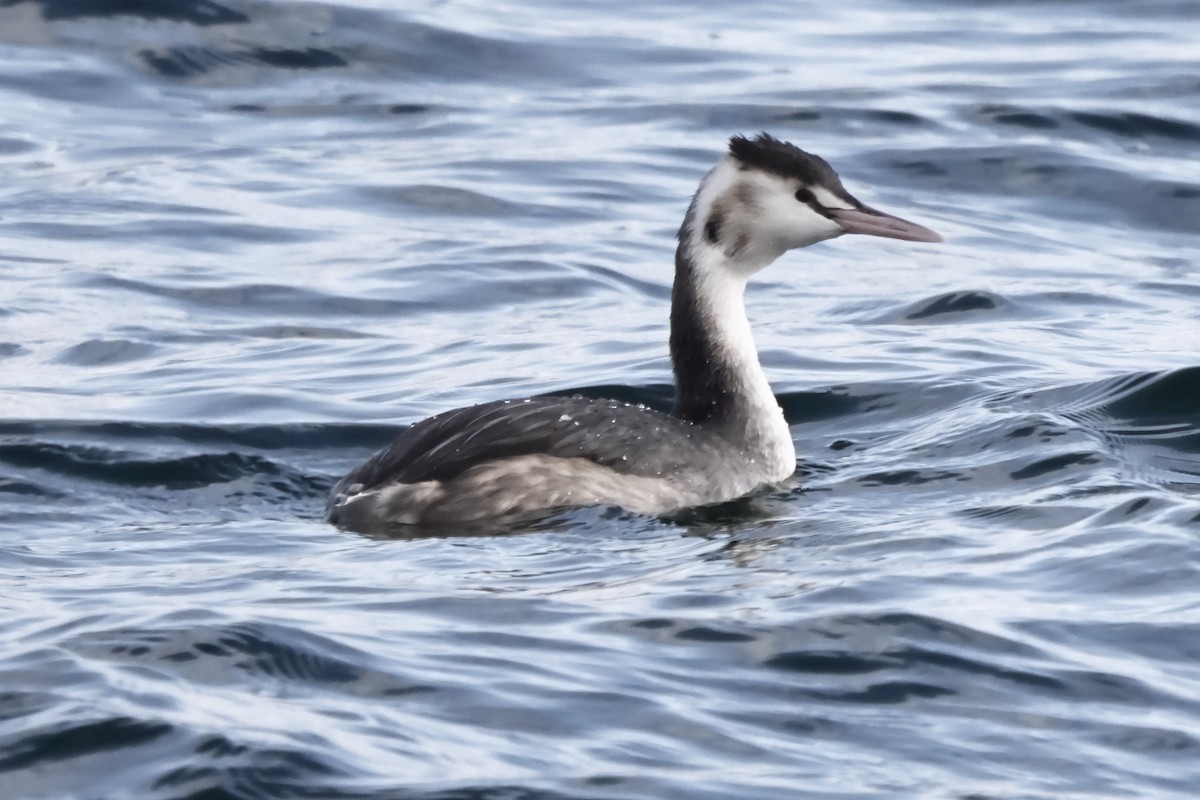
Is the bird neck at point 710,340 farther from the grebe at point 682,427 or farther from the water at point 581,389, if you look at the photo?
the water at point 581,389

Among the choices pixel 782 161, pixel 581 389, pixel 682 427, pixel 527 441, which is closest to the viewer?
pixel 527 441

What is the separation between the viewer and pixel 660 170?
16.1 m

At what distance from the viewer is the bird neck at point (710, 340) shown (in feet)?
30.5

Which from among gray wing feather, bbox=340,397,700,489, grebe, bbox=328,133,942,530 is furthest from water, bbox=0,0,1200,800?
gray wing feather, bbox=340,397,700,489

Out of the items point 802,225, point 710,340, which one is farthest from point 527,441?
point 802,225

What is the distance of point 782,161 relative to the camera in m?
9.16

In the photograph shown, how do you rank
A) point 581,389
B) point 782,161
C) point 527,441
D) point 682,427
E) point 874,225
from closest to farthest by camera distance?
1. point 527,441
2. point 682,427
3. point 782,161
4. point 874,225
5. point 581,389

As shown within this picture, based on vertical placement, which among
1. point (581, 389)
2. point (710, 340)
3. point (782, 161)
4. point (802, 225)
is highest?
point (782, 161)

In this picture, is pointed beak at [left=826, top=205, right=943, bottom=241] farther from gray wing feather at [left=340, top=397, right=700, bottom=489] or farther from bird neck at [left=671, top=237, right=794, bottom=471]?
gray wing feather at [left=340, top=397, right=700, bottom=489]

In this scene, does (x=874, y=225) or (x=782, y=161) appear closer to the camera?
(x=782, y=161)

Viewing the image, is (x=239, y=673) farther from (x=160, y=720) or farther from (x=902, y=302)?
(x=902, y=302)

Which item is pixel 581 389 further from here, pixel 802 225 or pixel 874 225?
pixel 874 225

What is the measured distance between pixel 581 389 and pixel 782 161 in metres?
2.01

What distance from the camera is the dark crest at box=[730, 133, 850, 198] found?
9.17 meters
